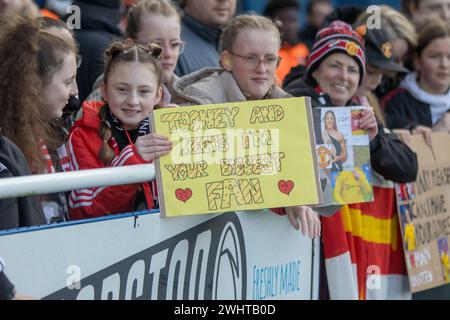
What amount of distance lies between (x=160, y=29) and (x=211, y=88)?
0.54 metres

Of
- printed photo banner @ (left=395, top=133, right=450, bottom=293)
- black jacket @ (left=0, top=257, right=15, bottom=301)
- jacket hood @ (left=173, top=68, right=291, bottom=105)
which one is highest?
jacket hood @ (left=173, top=68, right=291, bottom=105)

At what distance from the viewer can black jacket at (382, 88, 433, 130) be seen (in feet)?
23.9

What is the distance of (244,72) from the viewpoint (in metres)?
5.50

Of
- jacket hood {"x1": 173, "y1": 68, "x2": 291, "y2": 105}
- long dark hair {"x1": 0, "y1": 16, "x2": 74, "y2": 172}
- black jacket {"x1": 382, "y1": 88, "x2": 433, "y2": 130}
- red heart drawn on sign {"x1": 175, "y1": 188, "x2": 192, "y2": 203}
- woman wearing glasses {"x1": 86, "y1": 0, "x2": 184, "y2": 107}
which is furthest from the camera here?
black jacket {"x1": 382, "y1": 88, "x2": 433, "y2": 130}

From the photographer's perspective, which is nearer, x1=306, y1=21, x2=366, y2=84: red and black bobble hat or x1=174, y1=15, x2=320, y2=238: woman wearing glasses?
x1=174, y1=15, x2=320, y2=238: woman wearing glasses

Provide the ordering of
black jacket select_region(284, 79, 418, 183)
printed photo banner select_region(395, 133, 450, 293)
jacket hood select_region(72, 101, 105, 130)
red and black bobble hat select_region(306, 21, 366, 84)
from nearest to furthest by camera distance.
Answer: jacket hood select_region(72, 101, 105, 130) < black jacket select_region(284, 79, 418, 183) < red and black bobble hat select_region(306, 21, 366, 84) < printed photo banner select_region(395, 133, 450, 293)

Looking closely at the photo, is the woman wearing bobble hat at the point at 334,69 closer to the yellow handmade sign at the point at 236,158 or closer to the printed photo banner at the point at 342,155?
the printed photo banner at the point at 342,155

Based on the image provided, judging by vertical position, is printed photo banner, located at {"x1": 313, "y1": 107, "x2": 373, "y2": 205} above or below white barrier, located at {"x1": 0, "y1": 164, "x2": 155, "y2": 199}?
above

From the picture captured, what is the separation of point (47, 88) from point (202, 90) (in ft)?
3.33

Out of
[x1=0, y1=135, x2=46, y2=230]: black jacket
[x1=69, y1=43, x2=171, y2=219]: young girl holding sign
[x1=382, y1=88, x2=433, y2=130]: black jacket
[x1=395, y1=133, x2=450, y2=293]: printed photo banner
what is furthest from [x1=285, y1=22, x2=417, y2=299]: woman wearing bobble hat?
[x1=0, y1=135, x2=46, y2=230]: black jacket

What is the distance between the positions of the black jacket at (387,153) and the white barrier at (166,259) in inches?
26.7

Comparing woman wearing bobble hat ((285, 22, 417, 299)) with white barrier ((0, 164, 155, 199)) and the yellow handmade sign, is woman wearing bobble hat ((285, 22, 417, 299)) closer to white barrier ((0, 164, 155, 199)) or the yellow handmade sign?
the yellow handmade sign

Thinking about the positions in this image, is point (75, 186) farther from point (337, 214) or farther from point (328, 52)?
point (328, 52)

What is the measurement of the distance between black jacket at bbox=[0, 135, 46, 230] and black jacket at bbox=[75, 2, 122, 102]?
7.44ft
